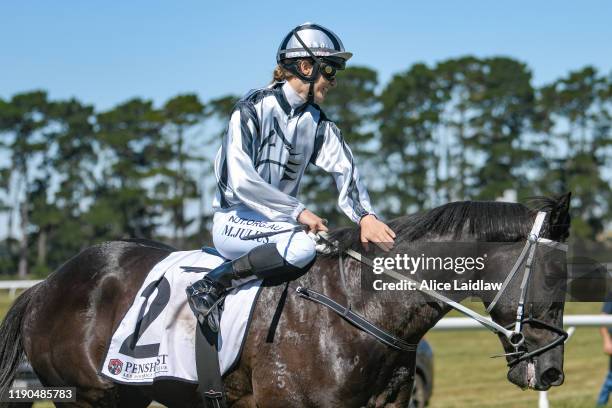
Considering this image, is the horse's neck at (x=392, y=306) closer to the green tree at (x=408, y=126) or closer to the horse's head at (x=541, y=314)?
the horse's head at (x=541, y=314)

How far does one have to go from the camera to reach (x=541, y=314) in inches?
150

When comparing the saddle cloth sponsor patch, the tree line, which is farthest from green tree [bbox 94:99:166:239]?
the saddle cloth sponsor patch

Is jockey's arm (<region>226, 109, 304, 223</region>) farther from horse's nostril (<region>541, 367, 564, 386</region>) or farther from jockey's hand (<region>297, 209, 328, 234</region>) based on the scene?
horse's nostril (<region>541, 367, 564, 386</region>)

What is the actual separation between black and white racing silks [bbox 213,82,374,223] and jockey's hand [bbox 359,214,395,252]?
0.55ft

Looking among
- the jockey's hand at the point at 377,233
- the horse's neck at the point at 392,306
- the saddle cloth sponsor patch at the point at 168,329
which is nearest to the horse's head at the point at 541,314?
the horse's neck at the point at 392,306

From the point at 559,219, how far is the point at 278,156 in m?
1.42

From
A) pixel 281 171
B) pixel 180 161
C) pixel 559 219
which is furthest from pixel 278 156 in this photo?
pixel 180 161

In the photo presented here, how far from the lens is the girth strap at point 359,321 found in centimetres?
390

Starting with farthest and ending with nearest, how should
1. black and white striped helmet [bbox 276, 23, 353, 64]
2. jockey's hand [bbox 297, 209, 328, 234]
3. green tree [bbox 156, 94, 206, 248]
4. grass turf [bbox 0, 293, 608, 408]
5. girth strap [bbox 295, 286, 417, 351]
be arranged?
green tree [bbox 156, 94, 206, 248] → grass turf [bbox 0, 293, 608, 408] → black and white striped helmet [bbox 276, 23, 353, 64] → jockey's hand [bbox 297, 209, 328, 234] → girth strap [bbox 295, 286, 417, 351]

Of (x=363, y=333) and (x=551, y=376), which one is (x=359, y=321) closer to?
(x=363, y=333)

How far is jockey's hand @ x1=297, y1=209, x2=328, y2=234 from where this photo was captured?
4.02 m

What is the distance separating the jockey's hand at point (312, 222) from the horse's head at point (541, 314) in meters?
0.91

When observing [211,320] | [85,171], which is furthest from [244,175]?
[85,171]

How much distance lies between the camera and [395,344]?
390 cm
